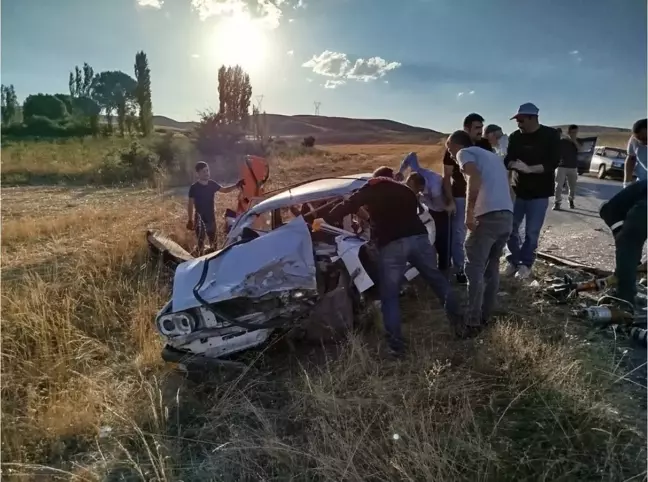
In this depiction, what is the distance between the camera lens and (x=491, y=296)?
4023mm

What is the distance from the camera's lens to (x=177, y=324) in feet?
11.6

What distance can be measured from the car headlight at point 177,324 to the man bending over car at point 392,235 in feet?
4.56

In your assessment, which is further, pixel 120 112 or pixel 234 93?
pixel 120 112

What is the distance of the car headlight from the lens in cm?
352

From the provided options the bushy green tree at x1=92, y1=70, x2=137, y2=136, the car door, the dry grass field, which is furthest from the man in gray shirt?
the bushy green tree at x1=92, y1=70, x2=137, y2=136

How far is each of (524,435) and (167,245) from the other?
5.01 meters

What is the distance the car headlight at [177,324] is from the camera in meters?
3.52

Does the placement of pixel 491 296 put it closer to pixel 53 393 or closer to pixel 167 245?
pixel 53 393

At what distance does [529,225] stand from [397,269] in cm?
215

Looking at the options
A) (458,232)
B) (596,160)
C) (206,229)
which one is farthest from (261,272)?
(596,160)

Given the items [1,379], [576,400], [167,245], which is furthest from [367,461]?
[167,245]

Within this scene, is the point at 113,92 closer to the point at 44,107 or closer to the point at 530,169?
the point at 44,107

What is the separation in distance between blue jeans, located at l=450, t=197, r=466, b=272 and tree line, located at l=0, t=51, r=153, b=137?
41.4 meters

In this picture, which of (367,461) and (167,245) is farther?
(167,245)
